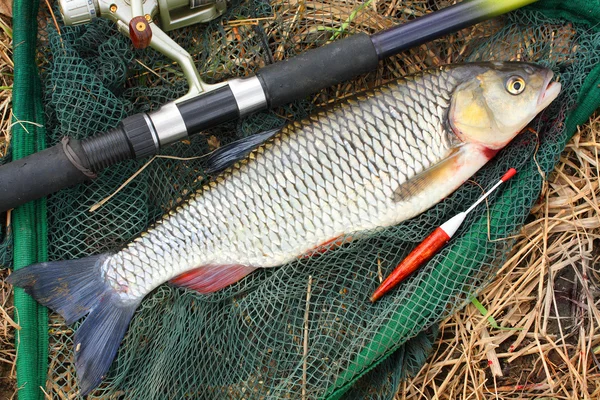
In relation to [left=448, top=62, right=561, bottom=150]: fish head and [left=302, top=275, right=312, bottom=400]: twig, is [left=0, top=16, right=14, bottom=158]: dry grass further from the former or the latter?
[left=448, top=62, right=561, bottom=150]: fish head

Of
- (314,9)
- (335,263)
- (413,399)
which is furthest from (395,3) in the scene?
(413,399)

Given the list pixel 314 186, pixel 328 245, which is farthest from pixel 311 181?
pixel 328 245

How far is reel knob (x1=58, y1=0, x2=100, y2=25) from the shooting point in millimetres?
2029

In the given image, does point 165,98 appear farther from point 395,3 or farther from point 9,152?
point 395,3

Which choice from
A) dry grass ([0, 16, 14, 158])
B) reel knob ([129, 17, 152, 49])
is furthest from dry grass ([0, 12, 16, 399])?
reel knob ([129, 17, 152, 49])

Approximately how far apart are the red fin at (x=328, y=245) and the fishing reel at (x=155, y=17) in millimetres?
683

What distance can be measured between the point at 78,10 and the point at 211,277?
3.34 ft

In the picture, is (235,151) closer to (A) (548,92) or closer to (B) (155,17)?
(B) (155,17)

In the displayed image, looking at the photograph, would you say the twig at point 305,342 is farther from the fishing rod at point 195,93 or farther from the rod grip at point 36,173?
the rod grip at point 36,173

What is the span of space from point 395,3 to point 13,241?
1.74 m

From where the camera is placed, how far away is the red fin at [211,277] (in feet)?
7.53

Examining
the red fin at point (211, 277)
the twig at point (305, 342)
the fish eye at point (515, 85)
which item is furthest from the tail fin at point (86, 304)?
the fish eye at point (515, 85)

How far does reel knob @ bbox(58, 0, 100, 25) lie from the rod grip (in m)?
0.40

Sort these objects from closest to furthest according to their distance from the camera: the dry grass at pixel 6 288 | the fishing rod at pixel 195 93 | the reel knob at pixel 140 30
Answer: the reel knob at pixel 140 30 → the fishing rod at pixel 195 93 → the dry grass at pixel 6 288
